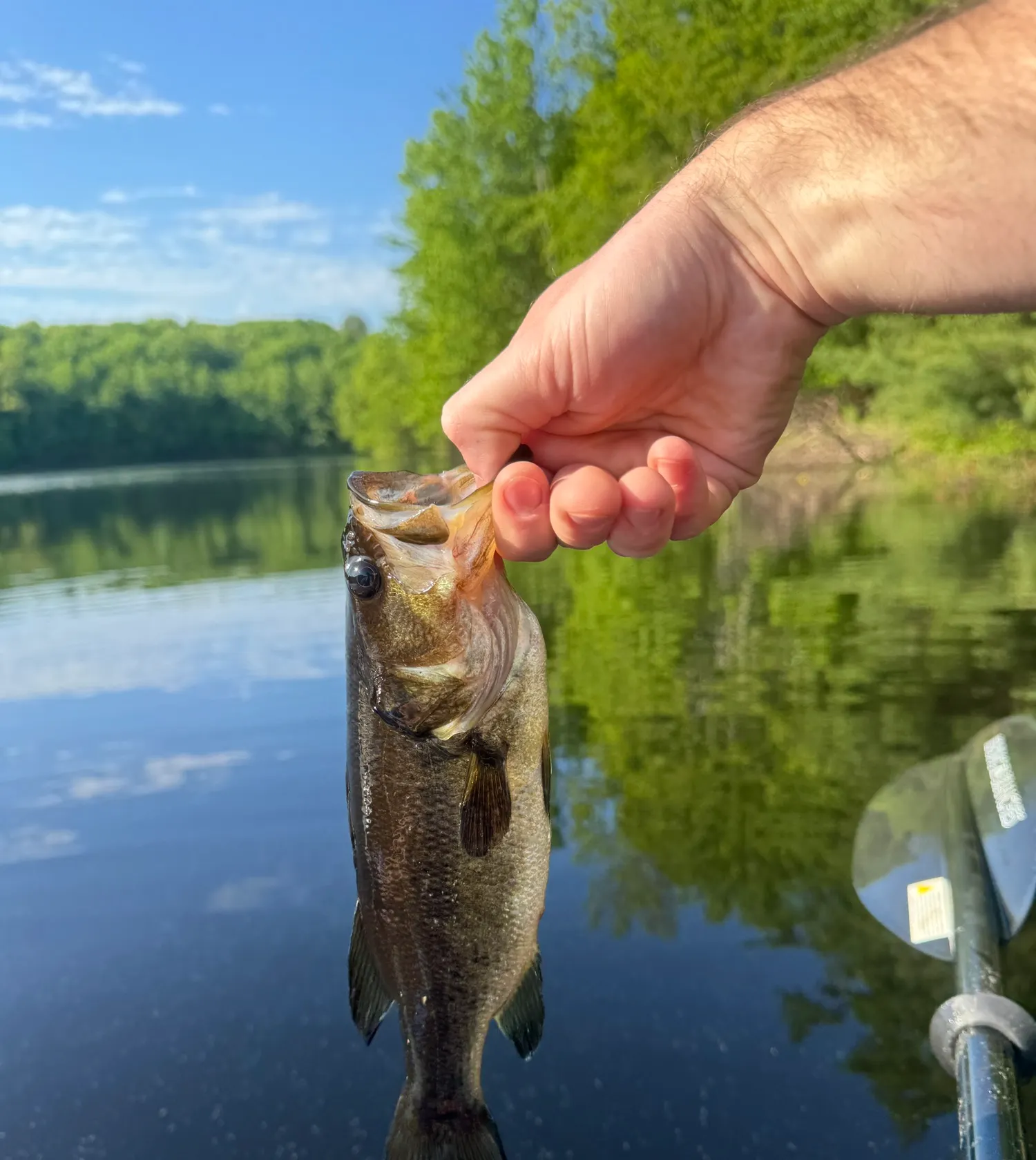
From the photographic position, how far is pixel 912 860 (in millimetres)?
3943

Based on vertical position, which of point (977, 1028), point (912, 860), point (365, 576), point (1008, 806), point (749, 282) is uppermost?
point (749, 282)

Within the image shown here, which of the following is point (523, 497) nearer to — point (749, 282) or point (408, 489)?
point (408, 489)

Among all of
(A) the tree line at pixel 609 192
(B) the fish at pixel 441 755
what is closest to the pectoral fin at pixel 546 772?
(B) the fish at pixel 441 755

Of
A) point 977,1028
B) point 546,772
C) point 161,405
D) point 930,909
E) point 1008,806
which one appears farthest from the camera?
point 161,405

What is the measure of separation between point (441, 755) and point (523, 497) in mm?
→ 590

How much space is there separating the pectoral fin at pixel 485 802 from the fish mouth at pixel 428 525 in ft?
1.23

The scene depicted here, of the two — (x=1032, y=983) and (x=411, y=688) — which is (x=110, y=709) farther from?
(x=411, y=688)

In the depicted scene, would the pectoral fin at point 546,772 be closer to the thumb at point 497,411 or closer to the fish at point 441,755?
the fish at point 441,755

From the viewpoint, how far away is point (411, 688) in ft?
7.26

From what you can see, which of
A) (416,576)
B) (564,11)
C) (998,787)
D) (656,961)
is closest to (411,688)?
(416,576)

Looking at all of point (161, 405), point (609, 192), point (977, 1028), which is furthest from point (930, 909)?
point (161, 405)

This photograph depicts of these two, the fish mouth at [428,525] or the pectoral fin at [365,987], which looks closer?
the fish mouth at [428,525]

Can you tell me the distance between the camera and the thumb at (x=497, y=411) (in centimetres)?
215

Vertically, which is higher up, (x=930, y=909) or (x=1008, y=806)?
(x=1008, y=806)
